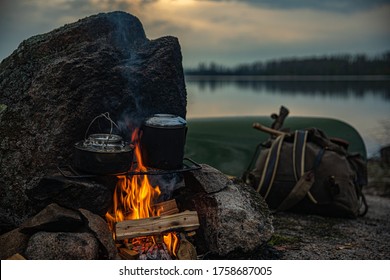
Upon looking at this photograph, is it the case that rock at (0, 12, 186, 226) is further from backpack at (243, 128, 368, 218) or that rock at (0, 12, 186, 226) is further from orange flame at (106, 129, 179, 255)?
backpack at (243, 128, 368, 218)

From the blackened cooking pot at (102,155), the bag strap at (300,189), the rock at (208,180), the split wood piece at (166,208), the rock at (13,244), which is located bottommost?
the bag strap at (300,189)

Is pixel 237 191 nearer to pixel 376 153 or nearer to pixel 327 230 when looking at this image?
pixel 327 230

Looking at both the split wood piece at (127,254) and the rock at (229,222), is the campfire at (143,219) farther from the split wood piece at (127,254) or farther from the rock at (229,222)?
the rock at (229,222)

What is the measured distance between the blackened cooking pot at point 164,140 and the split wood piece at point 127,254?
0.65 meters

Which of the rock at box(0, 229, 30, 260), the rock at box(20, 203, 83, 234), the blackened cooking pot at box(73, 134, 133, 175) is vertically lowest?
the rock at box(0, 229, 30, 260)

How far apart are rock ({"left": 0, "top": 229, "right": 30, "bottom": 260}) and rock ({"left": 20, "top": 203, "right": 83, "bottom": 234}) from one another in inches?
2.5

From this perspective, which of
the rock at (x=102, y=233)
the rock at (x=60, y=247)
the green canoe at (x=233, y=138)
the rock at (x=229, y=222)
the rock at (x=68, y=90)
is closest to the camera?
the rock at (x=60, y=247)

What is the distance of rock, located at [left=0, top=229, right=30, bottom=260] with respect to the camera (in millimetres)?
3354

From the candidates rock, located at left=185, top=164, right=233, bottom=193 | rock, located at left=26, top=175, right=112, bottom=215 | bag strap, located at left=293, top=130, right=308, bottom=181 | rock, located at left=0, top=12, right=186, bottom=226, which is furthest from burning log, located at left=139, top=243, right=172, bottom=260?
bag strap, located at left=293, top=130, right=308, bottom=181

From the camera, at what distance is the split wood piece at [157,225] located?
11.5 feet

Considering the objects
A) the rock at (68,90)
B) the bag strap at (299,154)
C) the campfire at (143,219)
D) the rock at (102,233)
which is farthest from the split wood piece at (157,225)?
the bag strap at (299,154)

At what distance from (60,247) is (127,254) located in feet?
1.55

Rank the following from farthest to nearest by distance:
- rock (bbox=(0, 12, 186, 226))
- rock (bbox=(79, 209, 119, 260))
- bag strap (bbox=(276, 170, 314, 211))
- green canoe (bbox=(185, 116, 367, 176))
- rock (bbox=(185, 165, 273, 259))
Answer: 1. green canoe (bbox=(185, 116, 367, 176))
2. bag strap (bbox=(276, 170, 314, 211))
3. rock (bbox=(0, 12, 186, 226))
4. rock (bbox=(185, 165, 273, 259))
5. rock (bbox=(79, 209, 119, 260))
